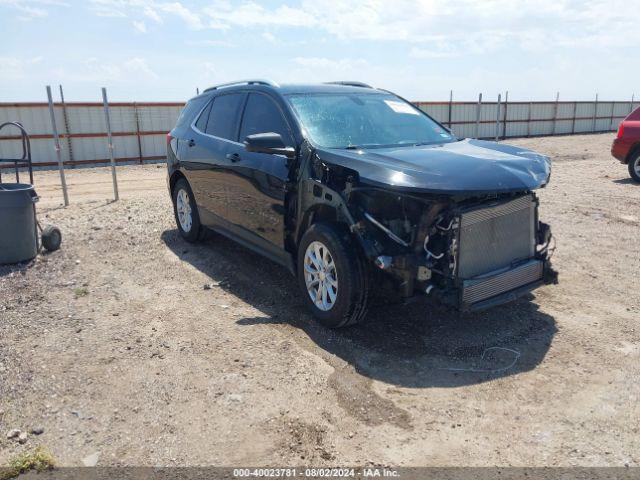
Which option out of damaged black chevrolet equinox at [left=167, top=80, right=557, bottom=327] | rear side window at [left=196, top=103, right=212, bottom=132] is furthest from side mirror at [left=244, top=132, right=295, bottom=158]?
rear side window at [left=196, top=103, right=212, bottom=132]

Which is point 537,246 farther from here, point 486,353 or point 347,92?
point 347,92

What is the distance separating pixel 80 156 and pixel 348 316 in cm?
1711

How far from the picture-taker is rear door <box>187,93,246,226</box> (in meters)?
5.60

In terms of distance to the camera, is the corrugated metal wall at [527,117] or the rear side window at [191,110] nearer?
the rear side window at [191,110]

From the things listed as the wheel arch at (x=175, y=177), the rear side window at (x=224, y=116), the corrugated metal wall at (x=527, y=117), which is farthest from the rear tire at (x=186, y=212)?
the corrugated metal wall at (x=527, y=117)

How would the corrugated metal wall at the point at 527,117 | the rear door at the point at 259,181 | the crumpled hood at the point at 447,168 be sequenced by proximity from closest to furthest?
the crumpled hood at the point at 447,168 < the rear door at the point at 259,181 < the corrugated metal wall at the point at 527,117

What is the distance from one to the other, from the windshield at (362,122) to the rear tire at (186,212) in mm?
2341

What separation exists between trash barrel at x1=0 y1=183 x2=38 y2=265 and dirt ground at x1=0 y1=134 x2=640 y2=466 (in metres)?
0.21

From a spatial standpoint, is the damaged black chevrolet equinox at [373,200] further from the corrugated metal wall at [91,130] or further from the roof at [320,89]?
the corrugated metal wall at [91,130]

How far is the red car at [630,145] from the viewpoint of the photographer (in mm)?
11086

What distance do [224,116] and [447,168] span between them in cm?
296

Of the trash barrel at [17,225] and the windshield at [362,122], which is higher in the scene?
the windshield at [362,122]

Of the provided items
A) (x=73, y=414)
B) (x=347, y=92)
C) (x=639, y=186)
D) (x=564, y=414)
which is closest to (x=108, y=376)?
(x=73, y=414)

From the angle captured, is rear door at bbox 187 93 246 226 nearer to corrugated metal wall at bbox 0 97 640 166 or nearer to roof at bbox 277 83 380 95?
roof at bbox 277 83 380 95
